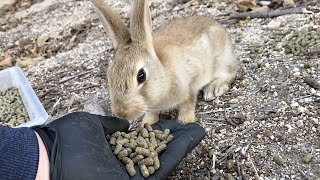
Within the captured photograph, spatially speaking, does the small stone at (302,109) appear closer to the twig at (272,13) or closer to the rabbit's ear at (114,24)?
the rabbit's ear at (114,24)

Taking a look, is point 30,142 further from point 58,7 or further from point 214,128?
point 58,7

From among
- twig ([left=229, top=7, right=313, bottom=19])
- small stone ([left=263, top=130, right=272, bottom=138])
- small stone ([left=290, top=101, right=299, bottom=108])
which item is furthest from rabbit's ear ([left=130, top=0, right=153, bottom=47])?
twig ([left=229, top=7, right=313, bottom=19])

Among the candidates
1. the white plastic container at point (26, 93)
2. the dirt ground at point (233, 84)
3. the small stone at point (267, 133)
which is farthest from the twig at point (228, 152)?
the white plastic container at point (26, 93)

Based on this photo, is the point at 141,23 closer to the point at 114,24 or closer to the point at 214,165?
the point at 114,24

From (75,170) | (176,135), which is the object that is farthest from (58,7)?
(75,170)

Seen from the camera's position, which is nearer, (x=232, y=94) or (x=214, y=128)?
(x=214, y=128)

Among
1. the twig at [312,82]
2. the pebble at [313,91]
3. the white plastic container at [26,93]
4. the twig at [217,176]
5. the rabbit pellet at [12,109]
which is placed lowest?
the twig at [217,176]

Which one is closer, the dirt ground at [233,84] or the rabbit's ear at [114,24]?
the dirt ground at [233,84]
